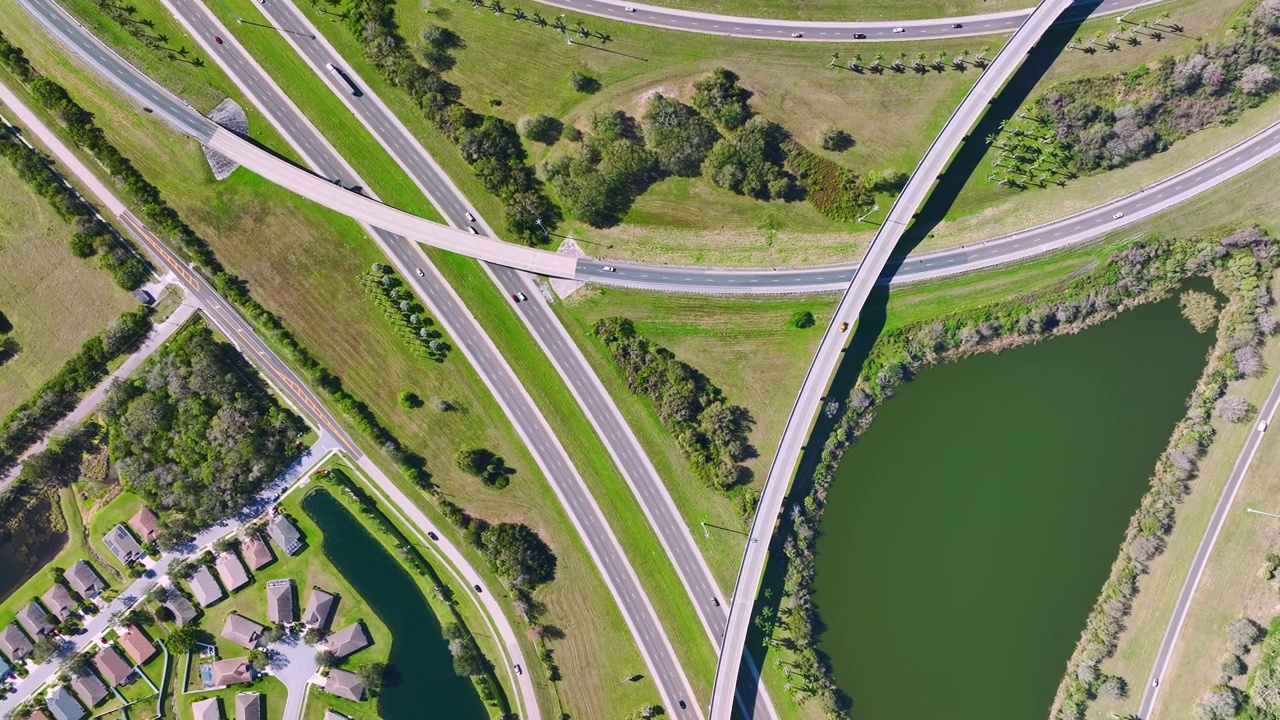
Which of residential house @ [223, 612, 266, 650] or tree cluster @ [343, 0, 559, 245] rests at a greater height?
tree cluster @ [343, 0, 559, 245]

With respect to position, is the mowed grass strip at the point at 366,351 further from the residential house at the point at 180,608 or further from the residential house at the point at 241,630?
the residential house at the point at 180,608

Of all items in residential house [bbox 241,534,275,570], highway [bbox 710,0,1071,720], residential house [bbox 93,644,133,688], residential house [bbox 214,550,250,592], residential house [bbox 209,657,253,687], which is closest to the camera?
residential house [bbox 93,644,133,688]

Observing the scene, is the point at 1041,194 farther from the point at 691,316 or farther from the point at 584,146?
the point at 584,146

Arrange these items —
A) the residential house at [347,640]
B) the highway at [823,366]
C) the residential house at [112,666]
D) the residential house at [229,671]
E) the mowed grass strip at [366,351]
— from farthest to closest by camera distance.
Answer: the highway at [823,366], the residential house at [347,640], the mowed grass strip at [366,351], the residential house at [229,671], the residential house at [112,666]

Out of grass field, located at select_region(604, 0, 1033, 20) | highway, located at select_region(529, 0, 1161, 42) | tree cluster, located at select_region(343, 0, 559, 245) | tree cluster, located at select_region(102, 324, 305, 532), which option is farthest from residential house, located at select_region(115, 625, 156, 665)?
grass field, located at select_region(604, 0, 1033, 20)

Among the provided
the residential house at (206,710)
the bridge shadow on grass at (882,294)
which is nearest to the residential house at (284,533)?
the residential house at (206,710)

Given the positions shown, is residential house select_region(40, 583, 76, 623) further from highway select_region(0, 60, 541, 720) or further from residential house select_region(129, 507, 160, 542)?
highway select_region(0, 60, 541, 720)

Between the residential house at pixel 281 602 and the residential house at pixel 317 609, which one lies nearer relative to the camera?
→ the residential house at pixel 281 602
